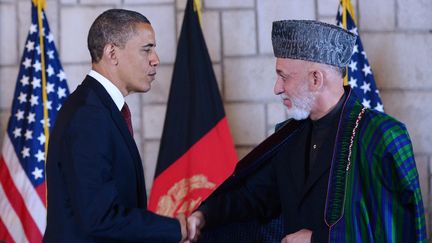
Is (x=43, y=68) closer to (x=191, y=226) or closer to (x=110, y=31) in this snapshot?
(x=110, y=31)

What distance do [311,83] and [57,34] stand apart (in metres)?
2.26

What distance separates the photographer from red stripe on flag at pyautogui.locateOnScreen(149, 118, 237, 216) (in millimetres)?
4195

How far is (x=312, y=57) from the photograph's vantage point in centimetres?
268

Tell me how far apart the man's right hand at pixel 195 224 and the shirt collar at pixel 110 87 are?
18.8 inches

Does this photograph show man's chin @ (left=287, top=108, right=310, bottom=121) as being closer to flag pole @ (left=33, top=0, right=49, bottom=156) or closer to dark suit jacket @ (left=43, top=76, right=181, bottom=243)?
dark suit jacket @ (left=43, top=76, right=181, bottom=243)

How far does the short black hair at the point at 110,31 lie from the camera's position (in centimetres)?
254

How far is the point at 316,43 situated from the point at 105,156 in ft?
2.85

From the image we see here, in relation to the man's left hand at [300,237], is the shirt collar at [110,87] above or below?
above

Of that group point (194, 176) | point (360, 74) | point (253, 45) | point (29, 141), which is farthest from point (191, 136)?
point (360, 74)

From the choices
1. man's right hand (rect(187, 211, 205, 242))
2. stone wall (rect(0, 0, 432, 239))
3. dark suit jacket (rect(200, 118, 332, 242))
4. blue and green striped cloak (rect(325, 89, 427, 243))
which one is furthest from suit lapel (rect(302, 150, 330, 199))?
stone wall (rect(0, 0, 432, 239))

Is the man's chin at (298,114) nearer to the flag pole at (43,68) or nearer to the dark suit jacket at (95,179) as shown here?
the dark suit jacket at (95,179)

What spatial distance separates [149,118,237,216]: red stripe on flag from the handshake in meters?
1.37

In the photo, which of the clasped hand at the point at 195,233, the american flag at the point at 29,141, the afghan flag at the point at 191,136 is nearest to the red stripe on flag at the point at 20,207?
the american flag at the point at 29,141

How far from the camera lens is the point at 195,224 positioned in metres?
2.70
